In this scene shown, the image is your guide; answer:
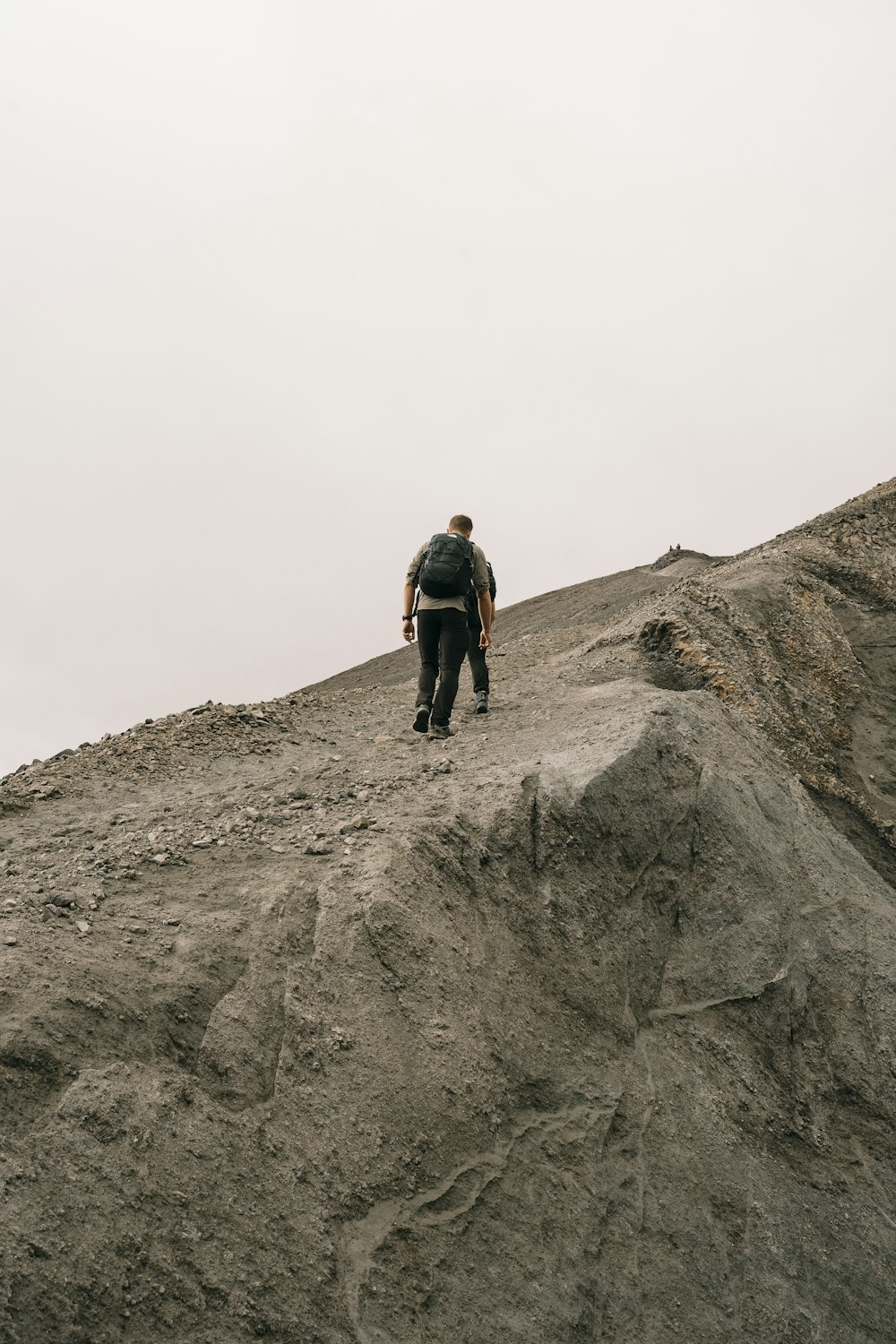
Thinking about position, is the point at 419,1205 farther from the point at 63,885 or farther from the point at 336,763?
the point at 336,763

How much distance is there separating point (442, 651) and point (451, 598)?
50 cm

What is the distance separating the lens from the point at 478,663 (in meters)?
9.96

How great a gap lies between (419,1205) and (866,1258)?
112 inches

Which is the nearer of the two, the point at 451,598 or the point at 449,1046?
the point at 449,1046

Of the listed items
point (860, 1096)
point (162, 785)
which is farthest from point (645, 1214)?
point (162, 785)

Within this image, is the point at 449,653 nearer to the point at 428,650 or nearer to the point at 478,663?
the point at 428,650

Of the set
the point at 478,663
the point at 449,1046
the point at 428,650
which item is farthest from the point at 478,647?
the point at 449,1046

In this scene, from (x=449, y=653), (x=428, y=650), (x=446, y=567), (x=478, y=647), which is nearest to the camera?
(x=446, y=567)

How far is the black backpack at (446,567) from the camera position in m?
8.67

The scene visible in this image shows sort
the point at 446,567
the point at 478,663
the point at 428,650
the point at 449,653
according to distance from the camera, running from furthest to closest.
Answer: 1. the point at 478,663
2. the point at 428,650
3. the point at 449,653
4. the point at 446,567

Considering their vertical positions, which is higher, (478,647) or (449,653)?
(478,647)

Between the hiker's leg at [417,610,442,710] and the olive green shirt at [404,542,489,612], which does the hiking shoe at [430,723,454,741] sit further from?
the olive green shirt at [404,542,489,612]

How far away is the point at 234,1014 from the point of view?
16.4 feet

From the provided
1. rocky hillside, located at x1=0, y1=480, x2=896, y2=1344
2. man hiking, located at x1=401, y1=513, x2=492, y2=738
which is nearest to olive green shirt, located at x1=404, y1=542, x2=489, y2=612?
man hiking, located at x1=401, y1=513, x2=492, y2=738
